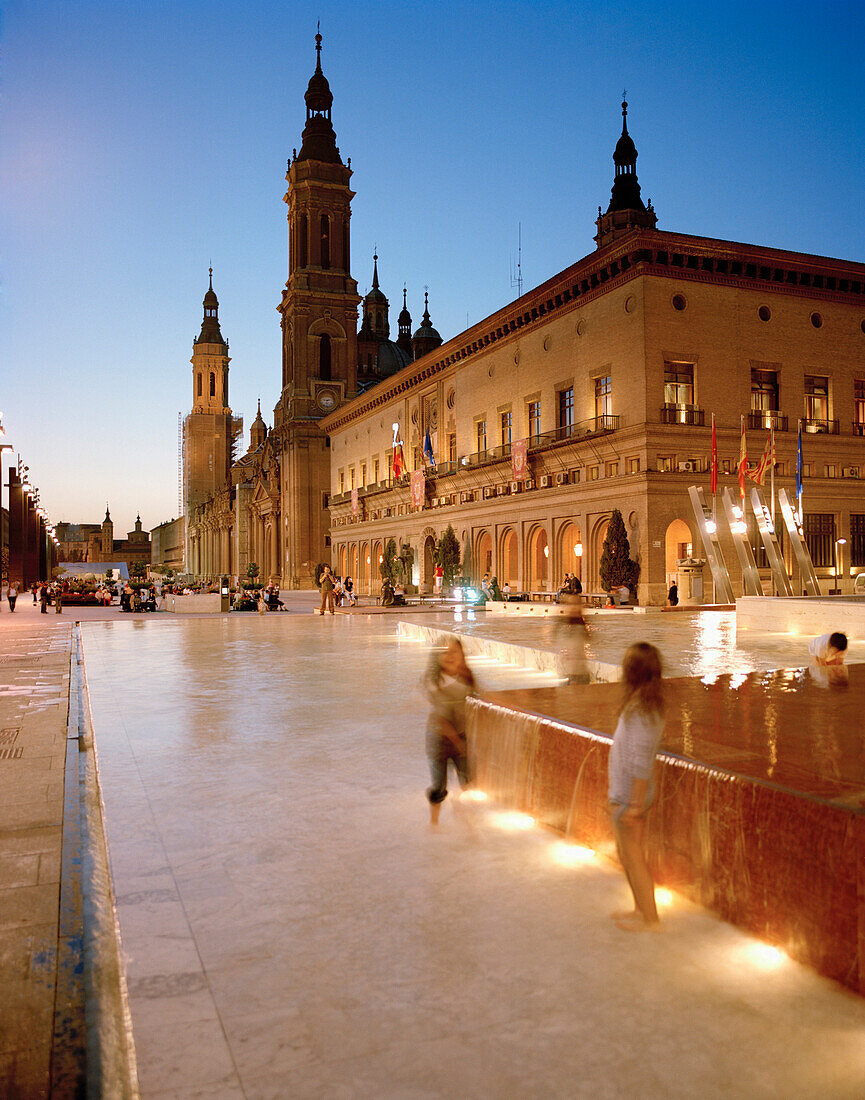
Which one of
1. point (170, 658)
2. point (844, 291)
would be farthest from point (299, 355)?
point (170, 658)

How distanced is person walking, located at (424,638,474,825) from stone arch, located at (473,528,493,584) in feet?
124

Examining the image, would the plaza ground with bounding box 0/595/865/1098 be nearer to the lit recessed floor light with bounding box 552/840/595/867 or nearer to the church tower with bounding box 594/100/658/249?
the lit recessed floor light with bounding box 552/840/595/867

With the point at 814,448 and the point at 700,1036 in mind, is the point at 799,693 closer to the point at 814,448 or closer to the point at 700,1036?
the point at 700,1036

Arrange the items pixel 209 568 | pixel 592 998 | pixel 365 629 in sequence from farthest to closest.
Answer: pixel 209 568 < pixel 365 629 < pixel 592 998

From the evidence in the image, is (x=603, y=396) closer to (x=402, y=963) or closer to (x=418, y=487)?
(x=418, y=487)

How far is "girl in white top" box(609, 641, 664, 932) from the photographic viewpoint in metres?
4.37

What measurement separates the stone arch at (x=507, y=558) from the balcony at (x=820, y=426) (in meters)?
14.1

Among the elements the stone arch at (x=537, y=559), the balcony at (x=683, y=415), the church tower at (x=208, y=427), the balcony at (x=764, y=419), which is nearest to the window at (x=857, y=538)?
the balcony at (x=764, y=419)

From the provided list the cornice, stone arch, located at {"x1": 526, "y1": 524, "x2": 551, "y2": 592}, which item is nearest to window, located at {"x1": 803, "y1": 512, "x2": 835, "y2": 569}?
the cornice

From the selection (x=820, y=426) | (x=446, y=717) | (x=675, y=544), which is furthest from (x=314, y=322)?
(x=446, y=717)

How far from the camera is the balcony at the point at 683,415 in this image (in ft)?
105

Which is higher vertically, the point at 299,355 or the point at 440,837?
the point at 299,355

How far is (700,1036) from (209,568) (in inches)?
5114

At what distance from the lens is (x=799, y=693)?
25.2ft
